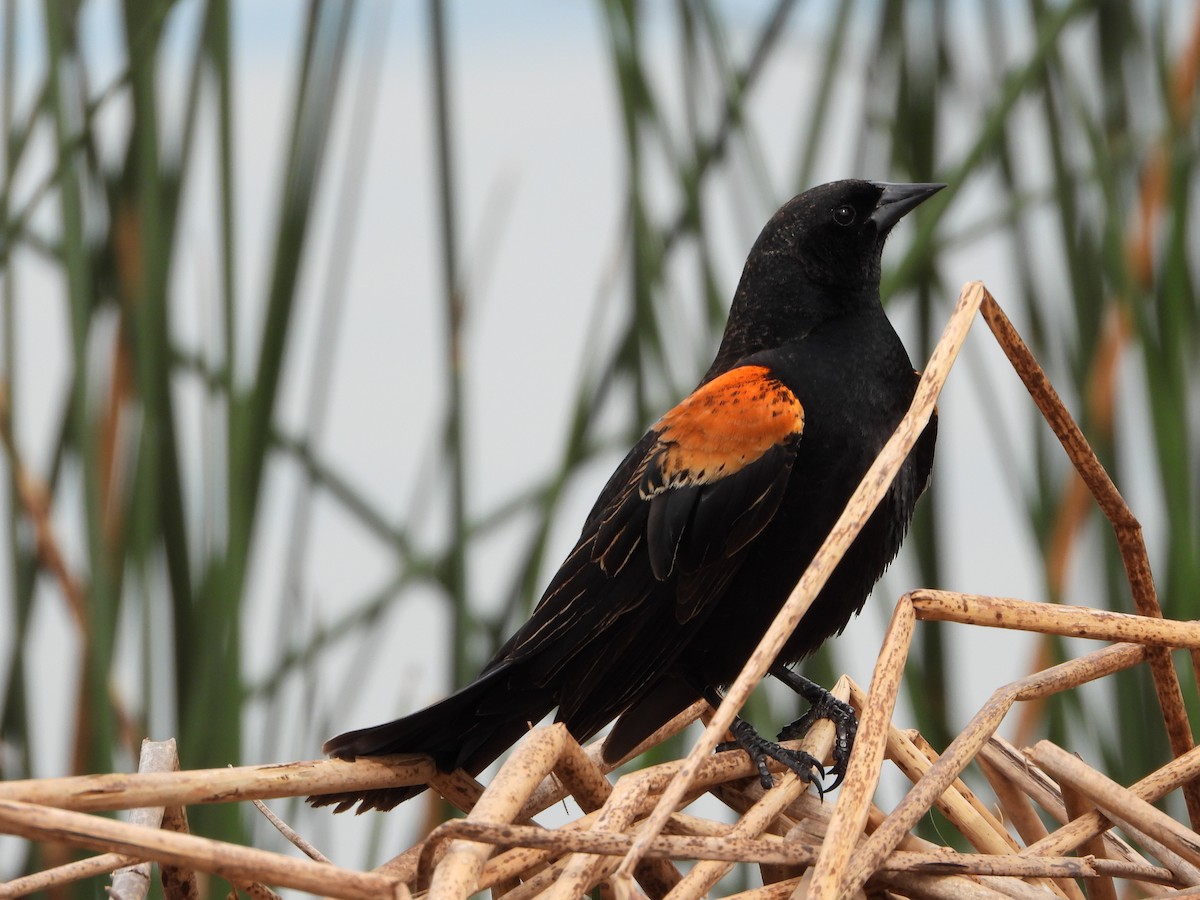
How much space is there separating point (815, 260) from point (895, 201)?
0.51 ft

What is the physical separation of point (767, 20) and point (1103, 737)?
130 cm

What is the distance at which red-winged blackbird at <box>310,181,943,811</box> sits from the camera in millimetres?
1510

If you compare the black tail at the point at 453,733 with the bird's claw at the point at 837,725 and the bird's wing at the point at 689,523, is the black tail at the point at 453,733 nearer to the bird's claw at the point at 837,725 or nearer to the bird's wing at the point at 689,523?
the bird's wing at the point at 689,523

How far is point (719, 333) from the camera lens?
196 centimetres

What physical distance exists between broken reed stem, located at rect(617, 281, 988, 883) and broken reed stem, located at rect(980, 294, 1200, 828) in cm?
6

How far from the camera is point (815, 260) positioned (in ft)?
5.95

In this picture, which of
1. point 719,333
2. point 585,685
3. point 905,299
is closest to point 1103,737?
point 905,299

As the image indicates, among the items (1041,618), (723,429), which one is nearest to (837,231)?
(723,429)

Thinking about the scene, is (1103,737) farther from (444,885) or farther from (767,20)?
(444,885)

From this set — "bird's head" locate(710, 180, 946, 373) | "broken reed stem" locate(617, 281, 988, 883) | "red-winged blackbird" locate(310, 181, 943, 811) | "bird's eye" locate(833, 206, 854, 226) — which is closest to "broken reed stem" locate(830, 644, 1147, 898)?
"broken reed stem" locate(617, 281, 988, 883)

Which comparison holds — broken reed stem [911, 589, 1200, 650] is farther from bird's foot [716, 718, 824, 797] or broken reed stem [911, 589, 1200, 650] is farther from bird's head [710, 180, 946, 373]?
bird's head [710, 180, 946, 373]

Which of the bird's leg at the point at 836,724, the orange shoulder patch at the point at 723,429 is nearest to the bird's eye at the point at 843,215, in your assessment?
the orange shoulder patch at the point at 723,429

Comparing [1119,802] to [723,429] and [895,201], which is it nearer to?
[723,429]

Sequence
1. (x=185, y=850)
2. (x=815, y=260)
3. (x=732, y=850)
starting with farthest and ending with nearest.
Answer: (x=815, y=260)
(x=732, y=850)
(x=185, y=850)
